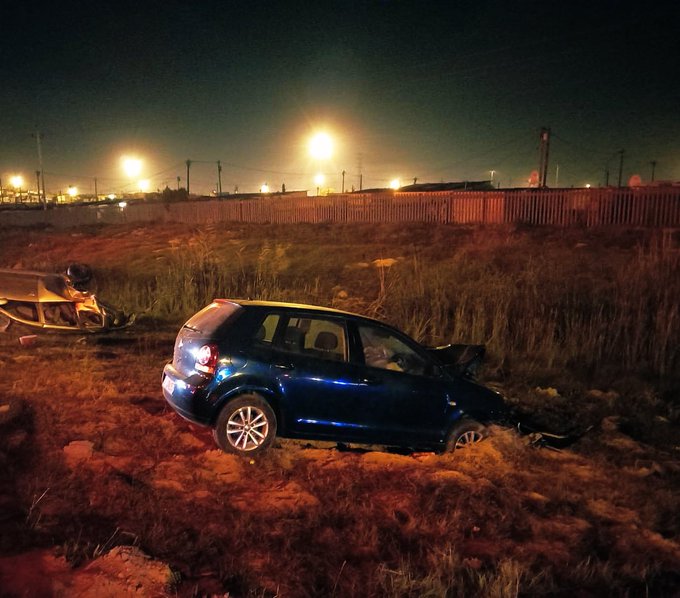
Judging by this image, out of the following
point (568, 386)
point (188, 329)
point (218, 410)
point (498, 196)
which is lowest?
point (568, 386)

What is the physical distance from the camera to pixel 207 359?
5.84 metres

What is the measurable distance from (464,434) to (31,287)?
888cm

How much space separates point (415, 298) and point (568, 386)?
421 cm

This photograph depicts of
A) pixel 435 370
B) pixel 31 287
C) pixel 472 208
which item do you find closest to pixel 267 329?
pixel 435 370

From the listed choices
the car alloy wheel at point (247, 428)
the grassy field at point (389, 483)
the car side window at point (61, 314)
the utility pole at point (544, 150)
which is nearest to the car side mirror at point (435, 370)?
the grassy field at point (389, 483)

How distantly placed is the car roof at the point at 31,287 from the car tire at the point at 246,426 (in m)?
7.28

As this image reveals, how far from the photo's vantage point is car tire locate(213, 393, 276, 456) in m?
5.80

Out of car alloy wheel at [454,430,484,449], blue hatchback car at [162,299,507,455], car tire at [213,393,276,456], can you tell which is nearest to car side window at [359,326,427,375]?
blue hatchback car at [162,299,507,455]

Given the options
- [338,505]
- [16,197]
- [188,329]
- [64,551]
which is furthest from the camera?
[16,197]

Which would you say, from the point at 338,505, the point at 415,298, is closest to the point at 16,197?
the point at 415,298

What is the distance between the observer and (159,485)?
201 inches

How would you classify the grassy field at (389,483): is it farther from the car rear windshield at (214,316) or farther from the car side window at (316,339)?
the car rear windshield at (214,316)

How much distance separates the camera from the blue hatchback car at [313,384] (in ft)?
19.1

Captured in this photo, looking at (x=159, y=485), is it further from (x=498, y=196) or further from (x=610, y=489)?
(x=498, y=196)
